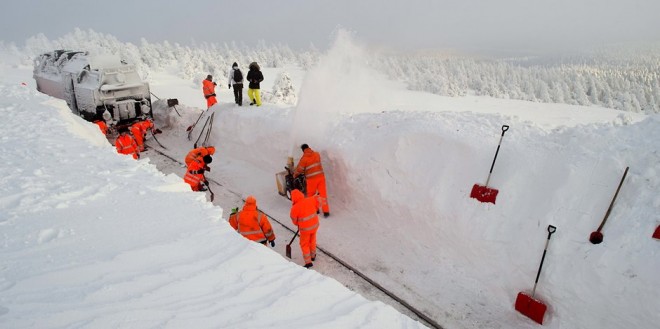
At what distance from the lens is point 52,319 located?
255 cm

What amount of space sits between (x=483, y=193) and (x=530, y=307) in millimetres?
1999

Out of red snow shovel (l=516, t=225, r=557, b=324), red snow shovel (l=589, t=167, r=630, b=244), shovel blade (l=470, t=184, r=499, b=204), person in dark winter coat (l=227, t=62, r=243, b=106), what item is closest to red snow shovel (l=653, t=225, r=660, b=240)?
red snow shovel (l=589, t=167, r=630, b=244)

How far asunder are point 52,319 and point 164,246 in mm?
1186

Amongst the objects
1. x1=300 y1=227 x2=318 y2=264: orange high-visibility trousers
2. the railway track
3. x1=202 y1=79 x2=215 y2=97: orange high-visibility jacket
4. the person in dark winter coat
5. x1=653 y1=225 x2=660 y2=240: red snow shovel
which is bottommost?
the railway track

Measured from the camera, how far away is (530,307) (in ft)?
18.6

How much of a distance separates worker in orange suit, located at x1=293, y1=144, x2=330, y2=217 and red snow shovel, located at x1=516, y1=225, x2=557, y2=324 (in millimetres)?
4536

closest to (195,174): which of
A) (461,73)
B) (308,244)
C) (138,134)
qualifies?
(308,244)

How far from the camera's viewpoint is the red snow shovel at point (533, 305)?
557 centimetres

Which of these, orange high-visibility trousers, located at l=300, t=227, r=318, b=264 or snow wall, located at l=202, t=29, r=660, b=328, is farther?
orange high-visibility trousers, located at l=300, t=227, r=318, b=264

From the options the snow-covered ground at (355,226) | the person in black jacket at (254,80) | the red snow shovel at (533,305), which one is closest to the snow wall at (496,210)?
the snow-covered ground at (355,226)

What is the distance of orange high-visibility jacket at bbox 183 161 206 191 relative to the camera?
30.1 ft

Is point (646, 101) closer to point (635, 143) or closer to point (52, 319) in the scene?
point (635, 143)

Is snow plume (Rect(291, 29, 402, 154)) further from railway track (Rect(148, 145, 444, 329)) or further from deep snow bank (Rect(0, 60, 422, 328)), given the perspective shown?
deep snow bank (Rect(0, 60, 422, 328))

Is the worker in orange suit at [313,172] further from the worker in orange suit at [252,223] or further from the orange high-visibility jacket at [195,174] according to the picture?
the worker in orange suit at [252,223]
